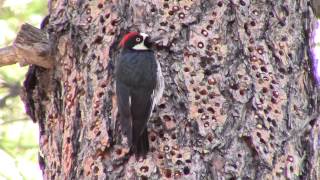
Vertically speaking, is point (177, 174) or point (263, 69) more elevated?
point (263, 69)

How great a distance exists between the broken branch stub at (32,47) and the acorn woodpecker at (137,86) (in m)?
0.39

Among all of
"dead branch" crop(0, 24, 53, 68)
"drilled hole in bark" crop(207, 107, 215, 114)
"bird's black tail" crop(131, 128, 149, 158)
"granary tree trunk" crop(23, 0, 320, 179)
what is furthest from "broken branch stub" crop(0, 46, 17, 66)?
"drilled hole in bark" crop(207, 107, 215, 114)

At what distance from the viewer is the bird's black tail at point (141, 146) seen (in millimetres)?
2895

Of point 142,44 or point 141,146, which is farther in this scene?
point 142,44

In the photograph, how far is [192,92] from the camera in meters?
3.11

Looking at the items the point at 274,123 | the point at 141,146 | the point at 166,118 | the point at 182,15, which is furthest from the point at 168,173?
the point at 182,15

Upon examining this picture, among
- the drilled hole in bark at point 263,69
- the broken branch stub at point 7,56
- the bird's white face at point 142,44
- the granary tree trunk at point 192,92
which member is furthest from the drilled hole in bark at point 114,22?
the drilled hole in bark at point 263,69

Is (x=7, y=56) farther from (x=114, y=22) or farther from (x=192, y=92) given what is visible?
(x=192, y=92)

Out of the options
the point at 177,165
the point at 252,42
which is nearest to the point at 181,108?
the point at 177,165

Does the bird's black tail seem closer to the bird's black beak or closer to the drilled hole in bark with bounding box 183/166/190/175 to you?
the drilled hole in bark with bounding box 183/166/190/175

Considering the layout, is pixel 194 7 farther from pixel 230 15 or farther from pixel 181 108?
pixel 181 108

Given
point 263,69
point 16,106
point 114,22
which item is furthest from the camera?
point 16,106

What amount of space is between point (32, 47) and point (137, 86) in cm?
59

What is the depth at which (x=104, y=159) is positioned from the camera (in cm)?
301
